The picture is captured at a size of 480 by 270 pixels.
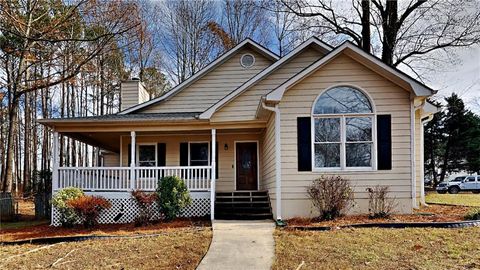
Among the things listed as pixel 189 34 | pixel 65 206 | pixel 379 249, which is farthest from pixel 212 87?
pixel 189 34

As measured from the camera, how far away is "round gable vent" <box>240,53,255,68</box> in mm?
15336

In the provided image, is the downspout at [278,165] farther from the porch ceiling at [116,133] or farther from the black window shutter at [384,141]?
the porch ceiling at [116,133]

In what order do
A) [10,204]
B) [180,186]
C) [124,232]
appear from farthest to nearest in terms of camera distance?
1. [10,204]
2. [180,186]
3. [124,232]

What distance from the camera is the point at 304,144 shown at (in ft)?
33.0

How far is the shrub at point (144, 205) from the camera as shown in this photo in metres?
10.6

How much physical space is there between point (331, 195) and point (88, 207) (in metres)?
6.60

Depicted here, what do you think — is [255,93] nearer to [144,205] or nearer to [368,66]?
[368,66]

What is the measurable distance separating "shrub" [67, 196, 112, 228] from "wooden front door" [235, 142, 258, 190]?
16.6ft

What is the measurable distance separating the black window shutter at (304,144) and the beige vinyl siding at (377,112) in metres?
0.11

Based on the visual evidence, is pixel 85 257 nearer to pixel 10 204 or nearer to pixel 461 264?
pixel 461 264

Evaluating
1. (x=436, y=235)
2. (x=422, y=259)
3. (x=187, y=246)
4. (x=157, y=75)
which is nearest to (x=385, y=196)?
(x=436, y=235)

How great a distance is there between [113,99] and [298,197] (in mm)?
20952

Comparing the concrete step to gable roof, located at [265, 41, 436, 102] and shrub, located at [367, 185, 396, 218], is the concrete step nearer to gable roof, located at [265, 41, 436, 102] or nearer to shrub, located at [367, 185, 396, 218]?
shrub, located at [367, 185, 396, 218]

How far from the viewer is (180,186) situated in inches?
434
